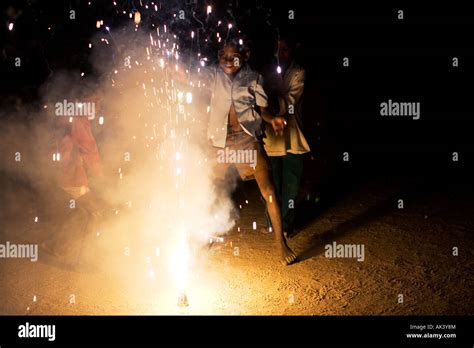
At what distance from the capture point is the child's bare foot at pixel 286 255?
582cm

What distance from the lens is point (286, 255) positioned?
5.86 m

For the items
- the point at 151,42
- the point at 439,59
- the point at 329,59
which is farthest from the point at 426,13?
the point at 151,42

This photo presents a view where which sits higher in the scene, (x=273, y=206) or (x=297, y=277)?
(x=273, y=206)

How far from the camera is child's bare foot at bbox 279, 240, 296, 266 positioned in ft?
19.1

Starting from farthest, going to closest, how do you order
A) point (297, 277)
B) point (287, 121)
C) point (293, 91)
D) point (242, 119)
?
point (287, 121) → point (293, 91) → point (242, 119) → point (297, 277)

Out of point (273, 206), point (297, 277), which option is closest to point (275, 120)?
point (273, 206)

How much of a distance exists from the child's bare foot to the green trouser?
2.52 feet

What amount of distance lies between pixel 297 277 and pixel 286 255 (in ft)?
1.38

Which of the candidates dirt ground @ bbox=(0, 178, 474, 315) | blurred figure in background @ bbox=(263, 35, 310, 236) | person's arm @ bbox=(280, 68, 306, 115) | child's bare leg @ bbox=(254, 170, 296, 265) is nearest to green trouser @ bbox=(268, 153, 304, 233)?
blurred figure in background @ bbox=(263, 35, 310, 236)

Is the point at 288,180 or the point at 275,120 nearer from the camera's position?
the point at 275,120

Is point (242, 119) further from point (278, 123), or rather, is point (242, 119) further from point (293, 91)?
point (293, 91)

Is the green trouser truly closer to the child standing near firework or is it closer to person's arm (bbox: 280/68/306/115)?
person's arm (bbox: 280/68/306/115)

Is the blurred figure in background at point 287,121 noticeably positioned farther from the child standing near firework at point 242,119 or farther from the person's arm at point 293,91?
the child standing near firework at point 242,119
